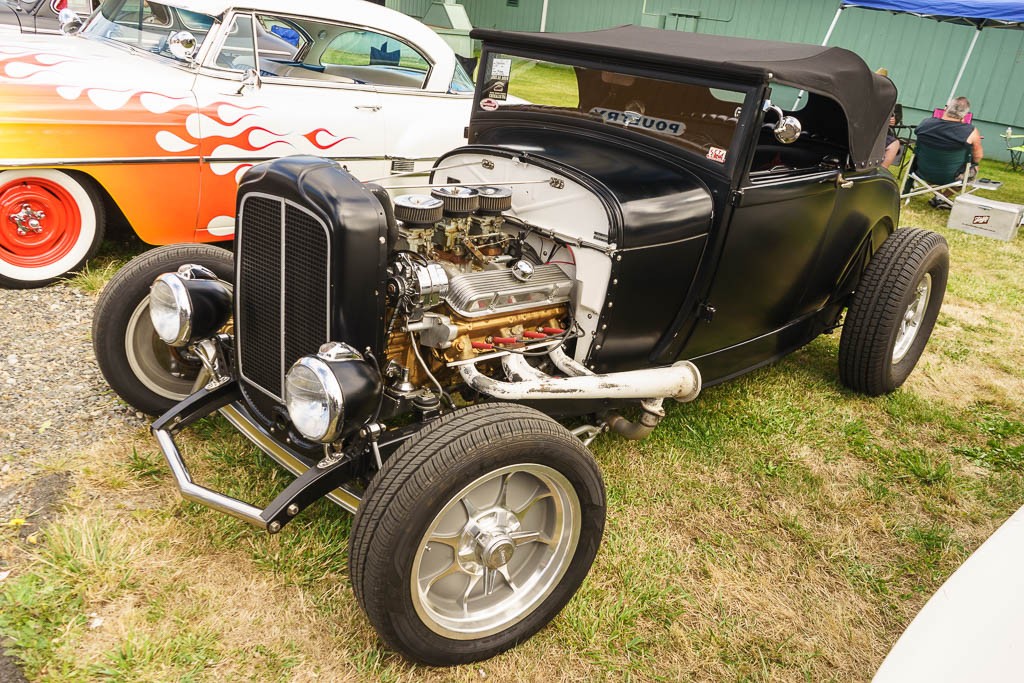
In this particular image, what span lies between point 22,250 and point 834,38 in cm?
1522

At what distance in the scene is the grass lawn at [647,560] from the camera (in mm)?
2184

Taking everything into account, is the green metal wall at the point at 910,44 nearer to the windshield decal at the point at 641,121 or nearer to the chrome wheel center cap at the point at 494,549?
the windshield decal at the point at 641,121

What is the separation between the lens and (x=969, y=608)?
64.1 inches

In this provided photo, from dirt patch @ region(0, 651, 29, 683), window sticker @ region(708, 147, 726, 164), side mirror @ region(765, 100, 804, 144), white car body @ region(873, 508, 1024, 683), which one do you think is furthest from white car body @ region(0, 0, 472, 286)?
white car body @ region(873, 508, 1024, 683)

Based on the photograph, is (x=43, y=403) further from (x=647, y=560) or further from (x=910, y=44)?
(x=910, y=44)

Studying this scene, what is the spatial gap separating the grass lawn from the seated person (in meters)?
6.26

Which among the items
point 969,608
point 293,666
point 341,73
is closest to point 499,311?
point 293,666

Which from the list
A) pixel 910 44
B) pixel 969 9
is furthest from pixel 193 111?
pixel 910 44

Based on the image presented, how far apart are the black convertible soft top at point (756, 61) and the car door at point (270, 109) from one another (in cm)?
178

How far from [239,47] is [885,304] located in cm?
413

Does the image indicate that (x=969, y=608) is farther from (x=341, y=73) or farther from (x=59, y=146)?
(x=341, y=73)

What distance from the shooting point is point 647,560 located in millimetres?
2729

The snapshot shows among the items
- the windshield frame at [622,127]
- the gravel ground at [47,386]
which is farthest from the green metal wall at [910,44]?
the gravel ground at [47,386]

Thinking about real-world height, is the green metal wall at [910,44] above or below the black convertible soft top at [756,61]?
below
